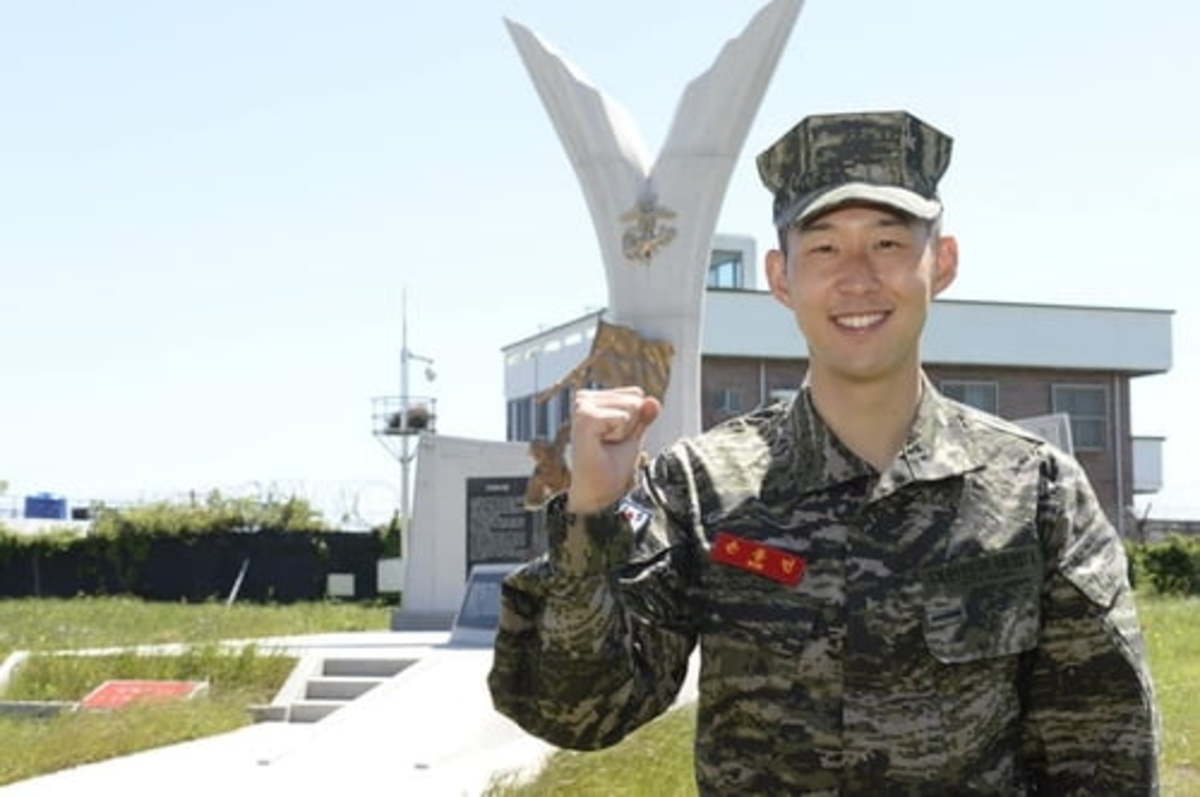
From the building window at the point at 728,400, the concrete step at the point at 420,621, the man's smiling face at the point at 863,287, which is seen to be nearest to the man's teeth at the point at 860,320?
the man's smiling face at the point at 863,287

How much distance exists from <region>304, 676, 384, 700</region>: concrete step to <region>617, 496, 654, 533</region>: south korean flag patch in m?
10.6

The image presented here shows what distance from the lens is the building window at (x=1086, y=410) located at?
106ft

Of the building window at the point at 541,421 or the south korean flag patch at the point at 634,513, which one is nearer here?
the south korean flag patch at the point at 634,513

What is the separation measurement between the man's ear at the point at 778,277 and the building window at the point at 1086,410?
102 ft

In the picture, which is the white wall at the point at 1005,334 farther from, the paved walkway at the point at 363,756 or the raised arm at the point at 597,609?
the raised arm at the point at 597,609


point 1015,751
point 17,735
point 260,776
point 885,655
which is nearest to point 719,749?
point 885,655

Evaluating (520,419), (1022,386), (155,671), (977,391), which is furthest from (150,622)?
(1022,386)

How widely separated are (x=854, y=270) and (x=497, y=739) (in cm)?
736

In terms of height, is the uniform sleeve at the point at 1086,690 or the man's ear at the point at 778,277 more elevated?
the man's ear at the point at 778,277

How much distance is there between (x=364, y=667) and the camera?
12805 millimetres

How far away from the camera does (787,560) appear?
1.91 m

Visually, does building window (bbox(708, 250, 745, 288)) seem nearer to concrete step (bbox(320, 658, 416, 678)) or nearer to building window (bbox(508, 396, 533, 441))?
building window (bbox(508, 396, 533, 441))

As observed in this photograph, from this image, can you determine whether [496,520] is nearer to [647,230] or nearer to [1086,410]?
[647,230]

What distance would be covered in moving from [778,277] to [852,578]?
42 centimetres
